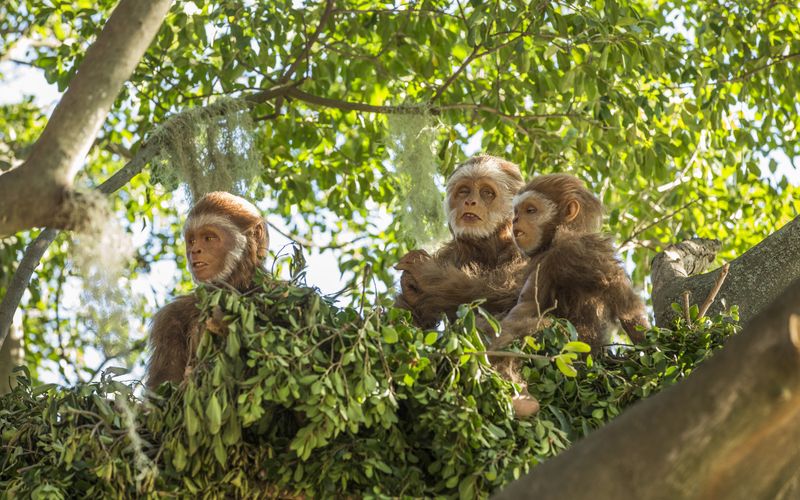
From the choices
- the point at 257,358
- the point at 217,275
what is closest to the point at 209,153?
the point at 217,275

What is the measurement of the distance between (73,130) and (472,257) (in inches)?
139

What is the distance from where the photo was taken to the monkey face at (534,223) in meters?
5.70

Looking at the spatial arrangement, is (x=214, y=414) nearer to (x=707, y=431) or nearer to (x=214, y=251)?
(x=707, y=431)

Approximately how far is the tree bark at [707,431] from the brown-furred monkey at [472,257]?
293 centimetres

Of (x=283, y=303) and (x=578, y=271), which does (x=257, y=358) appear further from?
(x=578, y=271)

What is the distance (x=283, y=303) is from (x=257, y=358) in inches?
15.0

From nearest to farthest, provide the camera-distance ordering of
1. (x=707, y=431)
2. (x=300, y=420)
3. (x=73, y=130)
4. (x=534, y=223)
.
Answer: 1. (x=707, y=431)
2. (x=73, y=130)
3. (x=300, y=420)
4. (x=534, y=223)

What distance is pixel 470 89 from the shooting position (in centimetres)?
860

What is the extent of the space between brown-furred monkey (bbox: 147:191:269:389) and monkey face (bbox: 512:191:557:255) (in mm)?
1396

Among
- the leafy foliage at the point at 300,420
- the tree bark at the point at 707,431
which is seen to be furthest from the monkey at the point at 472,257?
the tree bark at the point at 707,431

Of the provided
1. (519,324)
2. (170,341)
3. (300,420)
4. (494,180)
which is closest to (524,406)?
(519,324)

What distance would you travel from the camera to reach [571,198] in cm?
575

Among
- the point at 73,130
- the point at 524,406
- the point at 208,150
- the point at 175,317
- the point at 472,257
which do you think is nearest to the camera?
the point at 73,130

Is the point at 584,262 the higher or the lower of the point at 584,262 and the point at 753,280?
the lower
